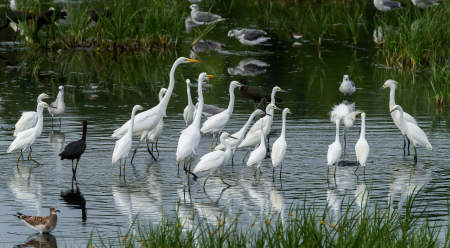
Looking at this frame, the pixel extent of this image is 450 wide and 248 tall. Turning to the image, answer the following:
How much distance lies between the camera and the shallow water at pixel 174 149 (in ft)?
38.7

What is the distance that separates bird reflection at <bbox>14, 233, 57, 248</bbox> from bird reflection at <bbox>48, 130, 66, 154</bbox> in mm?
5094

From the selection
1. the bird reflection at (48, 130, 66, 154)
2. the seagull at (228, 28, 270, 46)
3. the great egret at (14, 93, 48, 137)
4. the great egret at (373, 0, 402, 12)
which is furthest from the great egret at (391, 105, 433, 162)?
the great egret at (373, 0, 402, 12)

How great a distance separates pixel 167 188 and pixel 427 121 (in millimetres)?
7134

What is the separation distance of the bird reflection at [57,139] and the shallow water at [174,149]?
2cm

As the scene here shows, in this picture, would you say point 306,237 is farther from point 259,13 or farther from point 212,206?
point 259,13

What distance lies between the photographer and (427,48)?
23.1 meters

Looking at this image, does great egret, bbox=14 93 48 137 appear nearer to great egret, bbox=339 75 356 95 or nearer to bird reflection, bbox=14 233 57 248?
bird reflection, bbox=14 233 57 248

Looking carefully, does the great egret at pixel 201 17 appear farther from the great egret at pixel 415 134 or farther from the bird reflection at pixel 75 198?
the bird reflection at pixel 75 198

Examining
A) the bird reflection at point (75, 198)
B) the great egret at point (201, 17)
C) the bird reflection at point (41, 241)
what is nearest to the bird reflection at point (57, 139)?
the bird reflection at point (75, 198)

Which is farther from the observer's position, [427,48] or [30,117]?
[427,48]

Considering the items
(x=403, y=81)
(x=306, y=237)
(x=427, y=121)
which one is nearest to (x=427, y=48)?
(x=403, y=81)

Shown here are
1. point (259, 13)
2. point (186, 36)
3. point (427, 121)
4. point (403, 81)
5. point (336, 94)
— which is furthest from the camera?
point (259, 13)

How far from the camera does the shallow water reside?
11.8 m

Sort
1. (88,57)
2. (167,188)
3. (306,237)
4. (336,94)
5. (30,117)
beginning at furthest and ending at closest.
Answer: (88,57) < (336,94) < (30,117) < (167,188) < (306,237)
